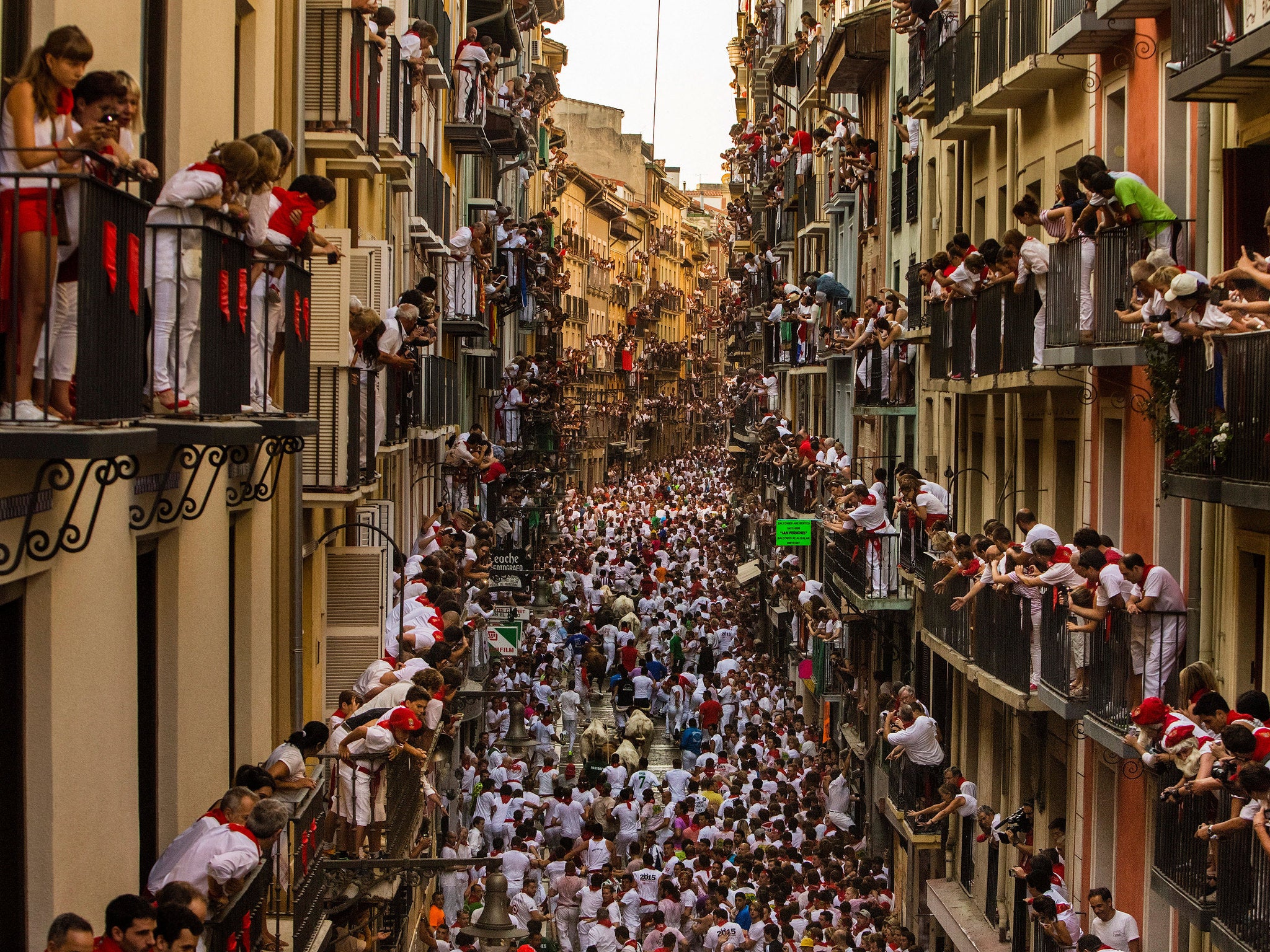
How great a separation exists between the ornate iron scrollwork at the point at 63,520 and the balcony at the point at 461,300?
24451 millimetres

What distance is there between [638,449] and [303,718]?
10522 cm

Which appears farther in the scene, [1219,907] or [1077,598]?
[1077,598]

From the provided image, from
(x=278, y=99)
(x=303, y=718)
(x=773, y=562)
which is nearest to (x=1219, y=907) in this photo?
(x=303, y=718)

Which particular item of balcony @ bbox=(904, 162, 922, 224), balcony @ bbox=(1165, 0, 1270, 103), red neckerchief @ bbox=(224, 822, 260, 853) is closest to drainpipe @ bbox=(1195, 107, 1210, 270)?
balcony @ bbox=(1165, 0, 1270, 103)

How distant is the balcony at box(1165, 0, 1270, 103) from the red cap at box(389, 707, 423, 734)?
24.1ft

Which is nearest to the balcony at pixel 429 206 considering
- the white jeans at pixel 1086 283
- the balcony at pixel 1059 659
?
the balcony at pixel 1059 659

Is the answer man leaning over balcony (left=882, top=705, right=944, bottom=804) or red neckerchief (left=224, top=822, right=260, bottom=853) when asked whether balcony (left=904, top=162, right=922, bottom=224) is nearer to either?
man leaning over balcony (left=882, top=705, right=944, bottom=804)

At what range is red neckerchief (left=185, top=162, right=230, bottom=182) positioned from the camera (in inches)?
346

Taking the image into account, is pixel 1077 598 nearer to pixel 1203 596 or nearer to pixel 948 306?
pixel 1203 596

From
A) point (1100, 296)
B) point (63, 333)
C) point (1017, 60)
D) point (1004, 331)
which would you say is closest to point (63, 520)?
point (63, 333)

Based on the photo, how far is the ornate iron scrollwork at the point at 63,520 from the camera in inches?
272

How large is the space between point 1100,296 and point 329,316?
6.63 m

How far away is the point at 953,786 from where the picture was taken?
71.3 feet

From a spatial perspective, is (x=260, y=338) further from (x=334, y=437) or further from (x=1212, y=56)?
(x=1212, y=56)
